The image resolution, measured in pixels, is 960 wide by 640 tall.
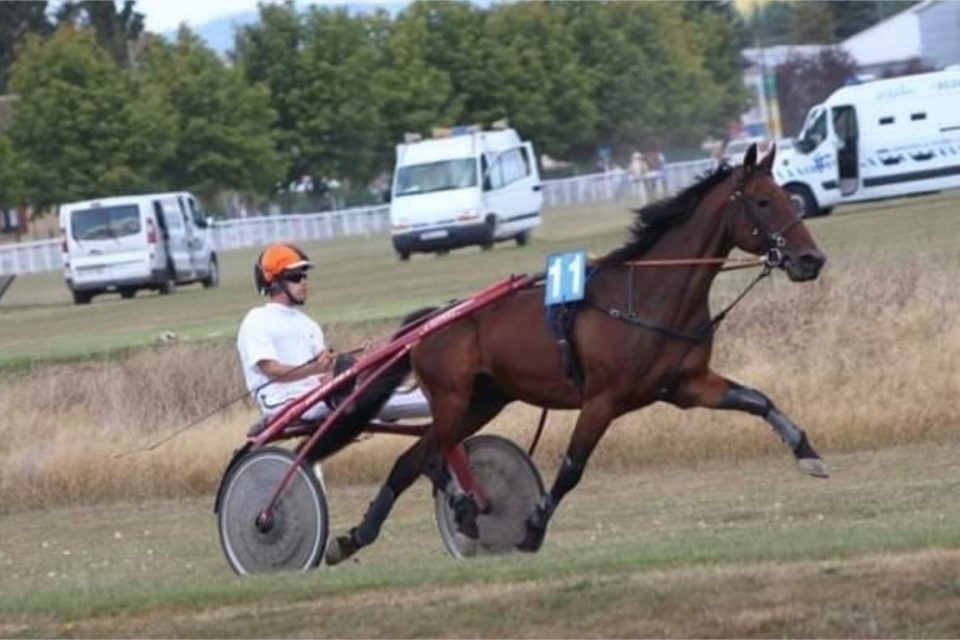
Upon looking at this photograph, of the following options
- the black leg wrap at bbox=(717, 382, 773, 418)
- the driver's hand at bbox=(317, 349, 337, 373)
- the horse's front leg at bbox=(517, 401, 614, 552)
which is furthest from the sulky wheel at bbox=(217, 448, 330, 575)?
the black leg wrap at bbox=(717, 382, 773, 418)

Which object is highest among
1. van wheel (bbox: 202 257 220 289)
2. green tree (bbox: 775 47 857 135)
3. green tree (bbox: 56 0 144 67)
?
green tree (bbox: 56 0 144 67)

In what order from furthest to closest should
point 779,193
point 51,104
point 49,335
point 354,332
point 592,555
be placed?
1. point 51,104
2. point 49,335
3. point 354,332
4. point 779,193
5. point 592,555

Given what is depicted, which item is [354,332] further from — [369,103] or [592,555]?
[369,103]

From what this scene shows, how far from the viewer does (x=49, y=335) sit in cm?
3650

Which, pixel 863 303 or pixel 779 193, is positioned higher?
pixel 779 193

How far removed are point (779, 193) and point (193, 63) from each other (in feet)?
208

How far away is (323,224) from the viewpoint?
3019 inches

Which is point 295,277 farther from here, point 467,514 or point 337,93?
point 337,93

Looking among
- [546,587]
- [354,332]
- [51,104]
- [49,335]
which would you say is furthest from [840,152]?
[546,587]

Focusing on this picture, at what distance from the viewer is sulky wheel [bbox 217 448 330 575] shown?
14305mm

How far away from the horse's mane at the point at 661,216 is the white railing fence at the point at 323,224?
5551 cm

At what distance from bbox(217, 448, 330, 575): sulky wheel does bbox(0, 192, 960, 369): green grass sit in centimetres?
1245

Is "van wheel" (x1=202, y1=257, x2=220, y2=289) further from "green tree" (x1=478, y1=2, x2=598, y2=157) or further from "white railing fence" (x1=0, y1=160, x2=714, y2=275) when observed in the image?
"green tree" (x1=478, y1=2, x2=598, y2=157)

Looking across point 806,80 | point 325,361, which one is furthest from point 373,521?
point 806,80
